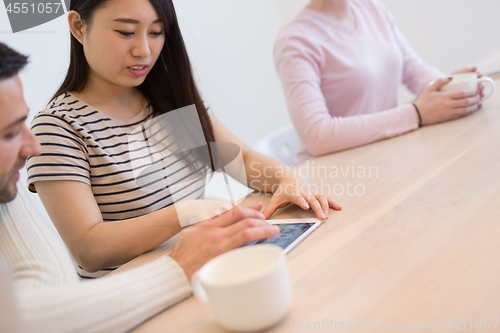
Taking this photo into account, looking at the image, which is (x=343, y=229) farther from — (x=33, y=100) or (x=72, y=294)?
(x=33, y=100)

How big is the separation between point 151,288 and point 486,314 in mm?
379

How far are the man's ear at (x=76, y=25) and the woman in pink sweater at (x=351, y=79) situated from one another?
0.61 metres

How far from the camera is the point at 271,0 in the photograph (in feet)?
8.78

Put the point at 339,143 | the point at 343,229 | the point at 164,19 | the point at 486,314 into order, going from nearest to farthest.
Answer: the point at 486,314, the point at 343,229, the point at 164,19, the point at 339,143

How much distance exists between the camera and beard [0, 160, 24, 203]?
1.75 ft

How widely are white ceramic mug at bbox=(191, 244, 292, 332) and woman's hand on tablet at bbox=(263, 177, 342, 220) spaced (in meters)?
0.29

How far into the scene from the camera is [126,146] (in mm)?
916

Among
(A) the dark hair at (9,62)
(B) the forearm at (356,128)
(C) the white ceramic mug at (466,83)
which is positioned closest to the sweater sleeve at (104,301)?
(A) the dark hair at (9,62)

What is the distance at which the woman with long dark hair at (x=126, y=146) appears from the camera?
0.74 meters

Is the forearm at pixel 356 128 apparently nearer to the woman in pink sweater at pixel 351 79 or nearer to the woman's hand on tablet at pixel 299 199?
the woman in pink sweater at pixel 351 79

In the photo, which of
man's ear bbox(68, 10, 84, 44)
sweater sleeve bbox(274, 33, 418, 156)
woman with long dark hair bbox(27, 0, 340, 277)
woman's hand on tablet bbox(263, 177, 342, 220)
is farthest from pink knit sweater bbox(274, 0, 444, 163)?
man's ear bbox(68, 10, 84, 44)

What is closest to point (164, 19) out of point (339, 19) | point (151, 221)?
point (151, 221)

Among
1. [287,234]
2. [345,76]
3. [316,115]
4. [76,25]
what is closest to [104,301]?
[287,234]

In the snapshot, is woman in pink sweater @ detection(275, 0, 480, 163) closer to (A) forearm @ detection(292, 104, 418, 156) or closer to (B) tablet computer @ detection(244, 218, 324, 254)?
(A) forearm @ detection(292, 104, 418, 156)
